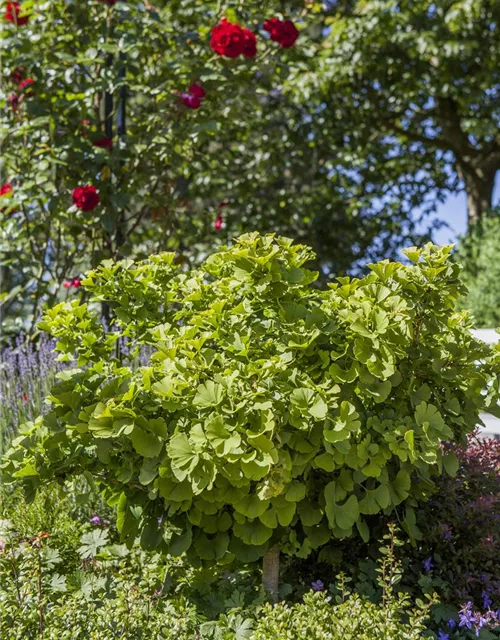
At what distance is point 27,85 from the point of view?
3932 millimetres

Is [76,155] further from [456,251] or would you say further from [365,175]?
[456,251]

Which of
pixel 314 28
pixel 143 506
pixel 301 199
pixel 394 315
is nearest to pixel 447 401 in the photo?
pixel 394 315

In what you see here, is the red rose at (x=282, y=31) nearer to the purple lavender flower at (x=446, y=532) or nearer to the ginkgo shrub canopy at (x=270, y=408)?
the ginkgo shrub canopy at (x=270, y=408)

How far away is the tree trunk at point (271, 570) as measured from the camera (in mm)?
2037

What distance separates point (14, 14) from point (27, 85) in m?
0.38

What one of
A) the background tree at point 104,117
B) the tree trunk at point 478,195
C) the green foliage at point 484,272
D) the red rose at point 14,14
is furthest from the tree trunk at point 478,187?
the red rose at point 14,14

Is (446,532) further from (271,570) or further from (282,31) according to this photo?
(282,31)

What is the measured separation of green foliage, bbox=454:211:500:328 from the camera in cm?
570

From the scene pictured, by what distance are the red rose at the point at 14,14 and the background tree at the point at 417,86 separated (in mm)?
2344

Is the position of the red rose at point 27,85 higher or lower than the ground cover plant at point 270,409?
higher

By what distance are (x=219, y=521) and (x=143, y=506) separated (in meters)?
0.23

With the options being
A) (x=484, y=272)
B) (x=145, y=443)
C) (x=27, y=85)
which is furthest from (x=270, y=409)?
(x=484, y=272)

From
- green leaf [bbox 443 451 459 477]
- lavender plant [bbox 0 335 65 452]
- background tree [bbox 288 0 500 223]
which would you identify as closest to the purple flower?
green leaf [bbox 443 451 459 477]

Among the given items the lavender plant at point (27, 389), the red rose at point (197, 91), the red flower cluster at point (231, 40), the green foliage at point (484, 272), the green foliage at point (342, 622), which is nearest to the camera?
the green foliage at point (342, 622)
